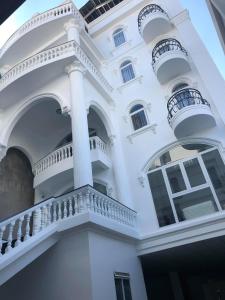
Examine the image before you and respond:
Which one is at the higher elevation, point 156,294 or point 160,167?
point 160,167

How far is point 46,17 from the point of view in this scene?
13102 mm

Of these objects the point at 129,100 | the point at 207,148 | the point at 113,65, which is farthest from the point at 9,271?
the point at 113,65

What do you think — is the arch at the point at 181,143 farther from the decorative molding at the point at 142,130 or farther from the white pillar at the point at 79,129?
the white pillar at the point at 79,129

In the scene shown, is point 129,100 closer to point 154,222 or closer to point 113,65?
point 113,65

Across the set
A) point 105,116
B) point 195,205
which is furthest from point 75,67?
point 195,205

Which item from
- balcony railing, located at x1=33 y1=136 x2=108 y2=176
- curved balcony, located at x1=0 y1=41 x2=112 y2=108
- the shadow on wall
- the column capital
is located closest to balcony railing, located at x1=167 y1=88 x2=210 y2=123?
balcony railing, located at x1=33 y1=136 x2=108 y2=176

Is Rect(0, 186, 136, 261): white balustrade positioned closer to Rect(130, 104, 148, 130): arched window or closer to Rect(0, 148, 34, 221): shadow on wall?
Rect(0, 148, 34, 221): shadow on wall

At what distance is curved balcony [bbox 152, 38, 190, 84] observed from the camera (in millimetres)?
10773

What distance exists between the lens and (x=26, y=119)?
1177 cm

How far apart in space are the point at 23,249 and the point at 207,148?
678cm

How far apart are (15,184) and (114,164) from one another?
424 cm

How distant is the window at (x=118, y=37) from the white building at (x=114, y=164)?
0.12 metres

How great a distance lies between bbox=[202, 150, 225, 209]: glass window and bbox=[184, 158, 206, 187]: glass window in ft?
0.90

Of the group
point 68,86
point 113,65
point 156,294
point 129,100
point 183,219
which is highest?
point 113,65
